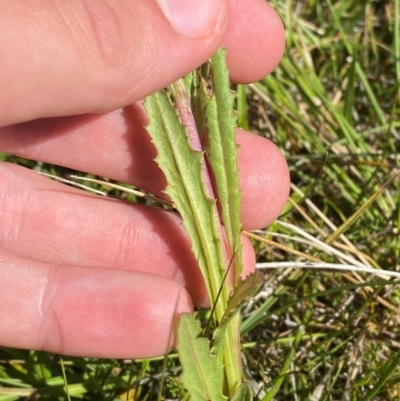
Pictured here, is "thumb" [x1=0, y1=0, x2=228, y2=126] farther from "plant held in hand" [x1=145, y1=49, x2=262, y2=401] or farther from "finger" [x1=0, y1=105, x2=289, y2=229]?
"finger" [x1=0, y1=105, x2=289, y2=229]

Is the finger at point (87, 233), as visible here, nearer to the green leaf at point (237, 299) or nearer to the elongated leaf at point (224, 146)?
the elongated leaf at point (224, 146)

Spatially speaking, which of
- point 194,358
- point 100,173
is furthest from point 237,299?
point 100,173

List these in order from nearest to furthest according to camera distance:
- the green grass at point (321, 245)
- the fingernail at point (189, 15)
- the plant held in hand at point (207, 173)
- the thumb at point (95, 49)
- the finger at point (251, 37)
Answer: the thumb at point (95, 49)
the fingernail at point (189, 15)
the plant held in hand at point (207, 173)
the green grass at point (321, 245)
the finger at point (251, 37)

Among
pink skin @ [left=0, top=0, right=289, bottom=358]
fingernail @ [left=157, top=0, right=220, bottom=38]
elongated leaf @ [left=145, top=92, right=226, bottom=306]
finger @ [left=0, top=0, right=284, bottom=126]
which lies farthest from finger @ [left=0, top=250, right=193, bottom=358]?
fingernail @ [left=157, top=0, right=220, bottom=38]

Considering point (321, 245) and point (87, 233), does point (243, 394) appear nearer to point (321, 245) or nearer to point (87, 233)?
point (321, 245)

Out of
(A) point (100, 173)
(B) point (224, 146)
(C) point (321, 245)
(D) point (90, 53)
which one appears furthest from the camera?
(A) point (100, 173)

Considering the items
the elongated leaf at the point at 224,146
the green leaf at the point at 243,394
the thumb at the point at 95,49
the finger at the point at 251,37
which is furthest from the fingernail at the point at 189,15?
the green leaf at the point at 243,394

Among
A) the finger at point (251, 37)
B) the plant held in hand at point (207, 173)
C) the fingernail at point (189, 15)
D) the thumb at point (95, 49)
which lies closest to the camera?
the thumb at point (95, 49)
